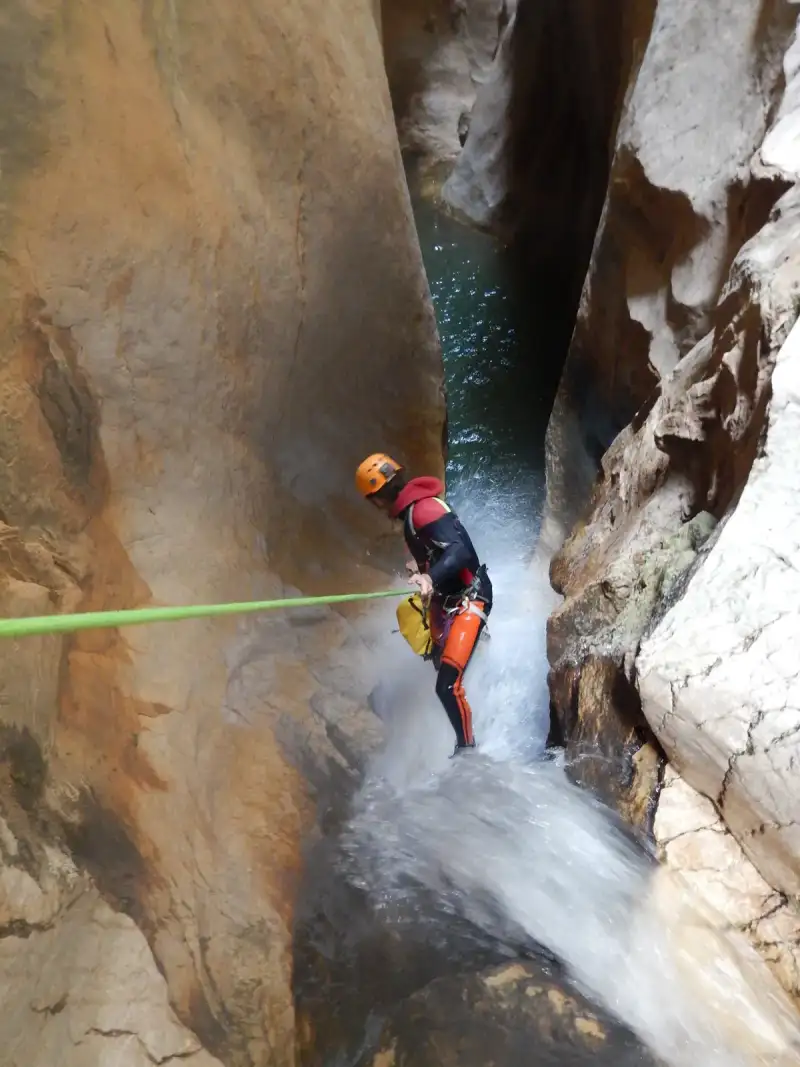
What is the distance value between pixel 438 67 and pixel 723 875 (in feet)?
46.2

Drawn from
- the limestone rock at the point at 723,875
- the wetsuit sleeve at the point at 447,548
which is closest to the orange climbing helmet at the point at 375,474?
the wetsuit sleeve at the point at 447,548

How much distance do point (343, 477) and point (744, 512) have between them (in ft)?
9.15

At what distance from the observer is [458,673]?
154 inches

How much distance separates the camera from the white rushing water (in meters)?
2.05

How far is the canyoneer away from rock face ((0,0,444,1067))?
0.49 metres

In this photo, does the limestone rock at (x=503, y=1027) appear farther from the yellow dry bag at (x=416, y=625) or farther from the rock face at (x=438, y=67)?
the rock face at (x=438, y=67)

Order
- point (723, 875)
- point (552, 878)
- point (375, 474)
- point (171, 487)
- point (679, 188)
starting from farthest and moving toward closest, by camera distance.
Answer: point (679, 188), point (375, 474), point (171, 487), point (552, 878), point (723, 875)

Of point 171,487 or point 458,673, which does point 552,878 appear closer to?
point 458,673

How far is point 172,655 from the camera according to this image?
2.80 m

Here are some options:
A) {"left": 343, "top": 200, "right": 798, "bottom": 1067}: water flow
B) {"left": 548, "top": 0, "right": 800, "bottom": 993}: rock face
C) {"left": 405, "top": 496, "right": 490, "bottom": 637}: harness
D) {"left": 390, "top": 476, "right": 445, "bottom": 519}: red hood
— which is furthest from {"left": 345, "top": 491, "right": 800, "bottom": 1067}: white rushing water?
{"left": 390, "top": 476, "right": 445, "bottom": 519}: red hood

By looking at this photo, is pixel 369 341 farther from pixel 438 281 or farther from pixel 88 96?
pixel 438 281

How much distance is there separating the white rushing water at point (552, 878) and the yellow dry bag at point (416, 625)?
32 centimetres

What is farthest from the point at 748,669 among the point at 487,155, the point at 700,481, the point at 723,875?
the point at 487,155

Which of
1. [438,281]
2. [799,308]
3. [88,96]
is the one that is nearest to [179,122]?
[88,96]
